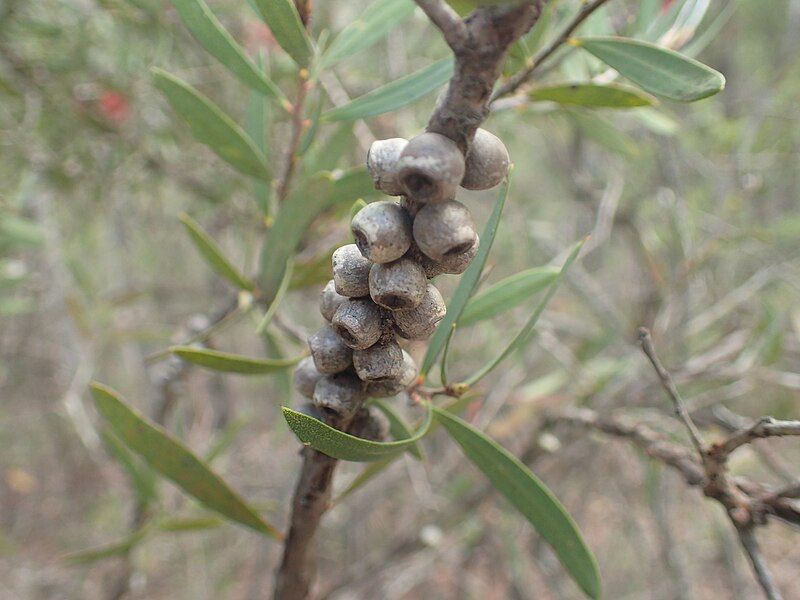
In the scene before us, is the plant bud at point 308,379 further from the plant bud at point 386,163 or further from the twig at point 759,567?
the twig at point 759,567

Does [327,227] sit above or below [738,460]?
above

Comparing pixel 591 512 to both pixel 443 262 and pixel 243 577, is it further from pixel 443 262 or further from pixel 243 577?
pixel 443 262

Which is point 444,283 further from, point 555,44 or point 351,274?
point 351,274

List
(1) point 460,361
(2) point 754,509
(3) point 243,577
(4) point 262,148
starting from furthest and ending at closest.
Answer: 1. (3) point 243,577
2. (1) point 460,361
3. (4) point 262,148
4. (2) point 754,509

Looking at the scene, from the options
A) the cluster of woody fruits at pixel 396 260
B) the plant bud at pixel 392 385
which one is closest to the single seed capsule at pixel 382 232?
the cluster of woody fruits at pixel 396 260

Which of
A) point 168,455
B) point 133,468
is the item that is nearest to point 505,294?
point 168,455

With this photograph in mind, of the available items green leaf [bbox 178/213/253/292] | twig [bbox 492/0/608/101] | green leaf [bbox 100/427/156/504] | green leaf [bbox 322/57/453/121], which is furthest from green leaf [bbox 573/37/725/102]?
green leaf [bbox 100/427/156/504]

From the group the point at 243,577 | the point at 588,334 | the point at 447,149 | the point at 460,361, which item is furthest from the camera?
the point at 243,577

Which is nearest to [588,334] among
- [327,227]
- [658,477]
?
[658,477]
